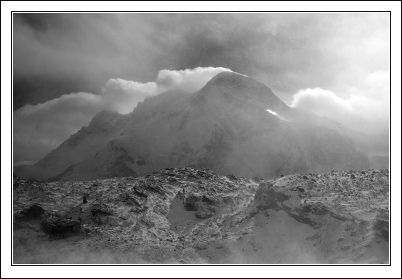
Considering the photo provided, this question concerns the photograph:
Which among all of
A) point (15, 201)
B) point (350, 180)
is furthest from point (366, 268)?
point (15, 201)

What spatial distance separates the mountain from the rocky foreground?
93643mm

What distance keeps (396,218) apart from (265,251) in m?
13.7

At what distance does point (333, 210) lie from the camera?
51438 millimetres

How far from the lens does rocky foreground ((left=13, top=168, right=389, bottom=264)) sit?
46562 millimetres

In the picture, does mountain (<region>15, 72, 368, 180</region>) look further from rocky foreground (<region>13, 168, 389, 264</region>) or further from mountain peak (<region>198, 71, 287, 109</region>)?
rocky foreground (<region>13, 168, 389, 264</region>)

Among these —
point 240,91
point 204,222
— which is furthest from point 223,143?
point 204,222

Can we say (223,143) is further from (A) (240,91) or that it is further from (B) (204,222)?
(B) (204,222)

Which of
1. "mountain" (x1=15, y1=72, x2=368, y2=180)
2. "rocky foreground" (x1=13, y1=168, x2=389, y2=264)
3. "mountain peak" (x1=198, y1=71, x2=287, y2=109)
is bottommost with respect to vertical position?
"rocky foreground" (x1=13, y1=168, x2=389, y2=264)

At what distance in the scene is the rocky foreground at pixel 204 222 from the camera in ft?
153

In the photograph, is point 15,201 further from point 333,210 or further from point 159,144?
point 159,144

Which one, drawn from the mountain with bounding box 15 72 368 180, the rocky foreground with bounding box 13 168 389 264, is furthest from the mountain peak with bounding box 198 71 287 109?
the rocky foreground with bounding box 13 168 389 264

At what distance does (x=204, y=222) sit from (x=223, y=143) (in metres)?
111

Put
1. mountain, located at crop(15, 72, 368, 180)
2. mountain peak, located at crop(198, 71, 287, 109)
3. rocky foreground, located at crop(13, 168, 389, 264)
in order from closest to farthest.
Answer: rocky foreground, located at crop(13, 168, 389, 264), mountain, located at crop(15, 72, 368, 180), mountain peak, located at crop(198, 71, 287, 109)

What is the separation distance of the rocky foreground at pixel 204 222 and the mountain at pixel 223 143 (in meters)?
93.6
